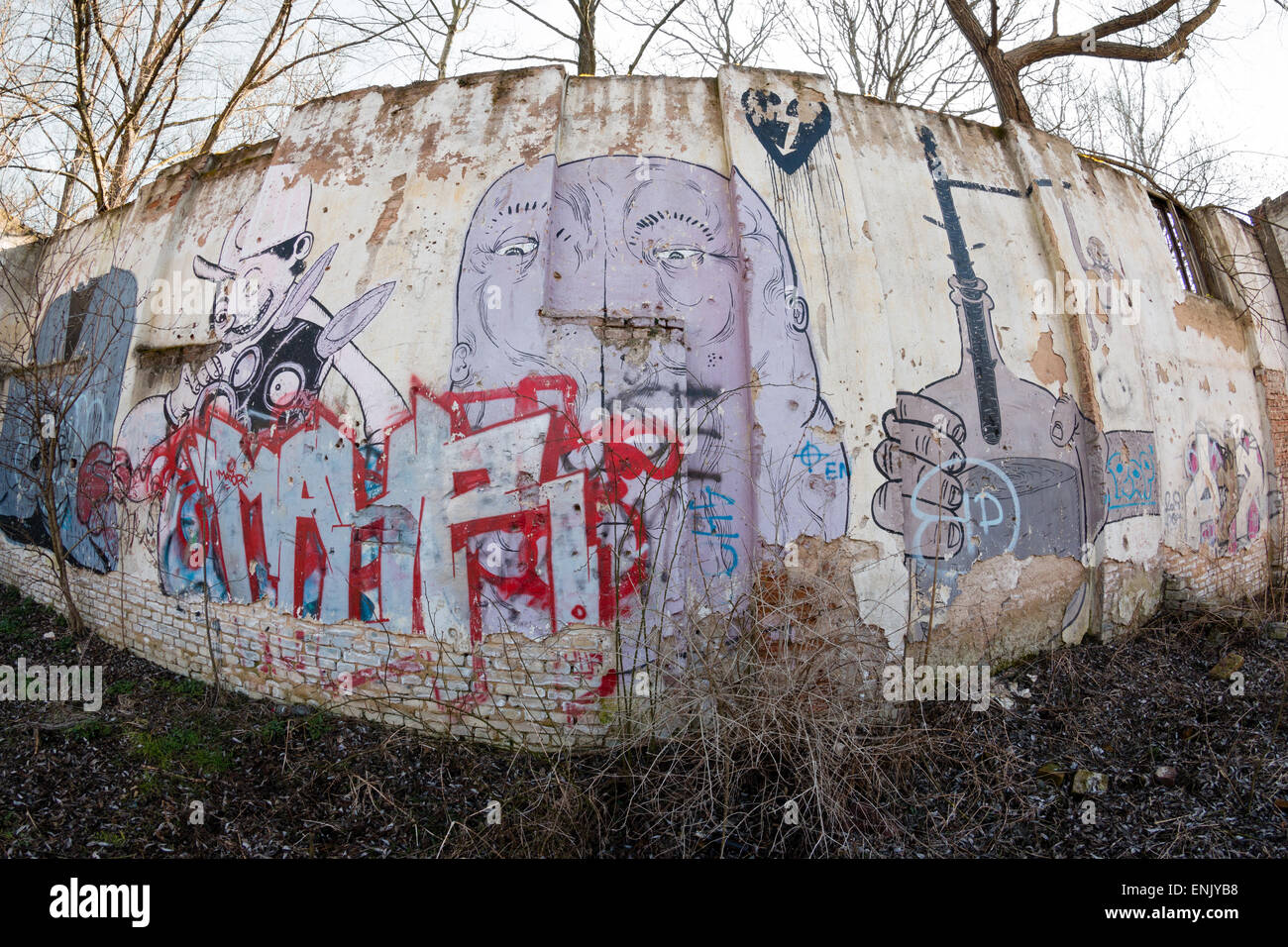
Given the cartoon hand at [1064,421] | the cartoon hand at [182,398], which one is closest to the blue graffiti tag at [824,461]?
the cartoon hand at [1064,421]

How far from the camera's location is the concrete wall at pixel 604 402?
160 inches

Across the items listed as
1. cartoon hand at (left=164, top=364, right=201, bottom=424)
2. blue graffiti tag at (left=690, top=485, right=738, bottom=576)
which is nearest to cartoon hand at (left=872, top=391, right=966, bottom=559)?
blue graffiti tag at (left=690, top=485, right=738, bottom=576)

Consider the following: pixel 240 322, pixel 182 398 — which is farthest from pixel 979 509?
pixel 182 398

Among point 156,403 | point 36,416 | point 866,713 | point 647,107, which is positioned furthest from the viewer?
point 36,416

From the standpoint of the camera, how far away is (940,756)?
12.5 feet

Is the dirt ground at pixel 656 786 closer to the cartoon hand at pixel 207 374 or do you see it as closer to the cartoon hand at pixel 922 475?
the cartoon hand at pixel 922 475

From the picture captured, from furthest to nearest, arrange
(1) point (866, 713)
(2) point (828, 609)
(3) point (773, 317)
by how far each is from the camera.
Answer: (3) point (773, 317), (2) point (828, 609), (1) point (866, 713)

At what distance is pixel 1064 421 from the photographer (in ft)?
16.8

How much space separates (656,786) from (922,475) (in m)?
2.64

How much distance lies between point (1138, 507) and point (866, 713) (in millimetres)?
3642

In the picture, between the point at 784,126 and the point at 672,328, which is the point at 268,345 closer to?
the point at 672,328

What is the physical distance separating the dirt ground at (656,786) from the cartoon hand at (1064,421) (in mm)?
1740

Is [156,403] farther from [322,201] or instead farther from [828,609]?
[828,609]
